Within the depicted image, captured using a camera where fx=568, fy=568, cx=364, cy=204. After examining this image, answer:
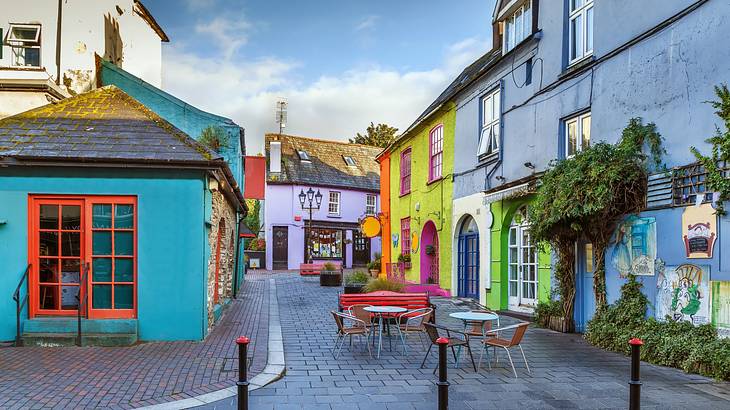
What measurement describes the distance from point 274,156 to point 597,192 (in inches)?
1133

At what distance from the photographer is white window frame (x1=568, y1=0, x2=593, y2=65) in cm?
1103

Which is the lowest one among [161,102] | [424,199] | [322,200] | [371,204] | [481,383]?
[481,383]

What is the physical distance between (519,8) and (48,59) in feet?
40.3

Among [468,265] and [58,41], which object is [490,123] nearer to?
[468,265]

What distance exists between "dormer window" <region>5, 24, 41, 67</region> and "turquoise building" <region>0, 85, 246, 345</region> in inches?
241

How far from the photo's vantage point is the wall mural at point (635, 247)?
29.3 ft

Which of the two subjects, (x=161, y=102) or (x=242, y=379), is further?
(x=161, y=102)

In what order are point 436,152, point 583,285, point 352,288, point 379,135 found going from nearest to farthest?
point 583,285 → point 352,288 → point 436,152 → point 379,135

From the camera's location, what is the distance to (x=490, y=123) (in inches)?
592

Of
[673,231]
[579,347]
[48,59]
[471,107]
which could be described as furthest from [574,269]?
[48,59]

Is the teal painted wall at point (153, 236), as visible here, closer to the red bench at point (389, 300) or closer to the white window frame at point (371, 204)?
the red bench at point (389, 300)

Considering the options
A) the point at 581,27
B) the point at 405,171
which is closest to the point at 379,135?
the point at 405,171

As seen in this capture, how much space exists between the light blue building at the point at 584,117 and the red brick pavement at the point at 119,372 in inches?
243

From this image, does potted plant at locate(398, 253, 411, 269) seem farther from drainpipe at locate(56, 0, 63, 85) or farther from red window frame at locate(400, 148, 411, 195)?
drainpipe at locate(56, 0, 63, 85)
